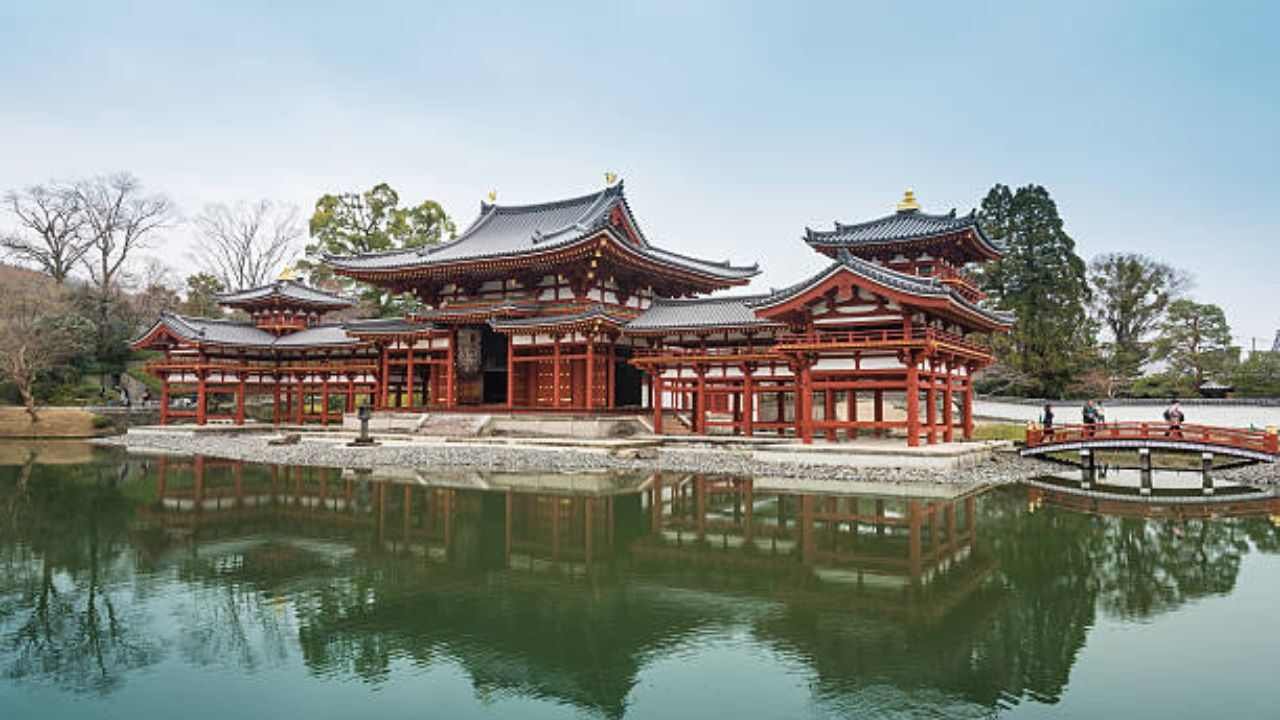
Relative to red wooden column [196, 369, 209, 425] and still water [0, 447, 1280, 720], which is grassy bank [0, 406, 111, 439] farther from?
still water [0, 447, 1280, 720]

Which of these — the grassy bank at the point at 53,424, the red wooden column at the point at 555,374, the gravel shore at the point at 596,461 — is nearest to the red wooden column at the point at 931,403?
the gravel shore at the point at 596,461

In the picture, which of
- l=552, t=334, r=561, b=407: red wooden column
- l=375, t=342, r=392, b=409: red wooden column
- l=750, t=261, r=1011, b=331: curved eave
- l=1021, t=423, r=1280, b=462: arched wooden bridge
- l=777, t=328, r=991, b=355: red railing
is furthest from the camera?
l=375, t=342, r=392, b=409: red wooden column

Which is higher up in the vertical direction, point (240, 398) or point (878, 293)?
point (878, 293)

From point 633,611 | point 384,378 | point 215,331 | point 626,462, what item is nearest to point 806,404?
point 626,462

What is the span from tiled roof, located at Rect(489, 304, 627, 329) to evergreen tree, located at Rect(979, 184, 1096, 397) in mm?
22248

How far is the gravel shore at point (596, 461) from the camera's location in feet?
63.7

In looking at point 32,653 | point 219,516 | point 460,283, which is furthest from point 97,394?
point 32,653

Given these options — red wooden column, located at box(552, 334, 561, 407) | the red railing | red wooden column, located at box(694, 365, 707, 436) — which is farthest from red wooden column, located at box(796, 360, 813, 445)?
red wooden column, located at box(552, 334, 561, 407)

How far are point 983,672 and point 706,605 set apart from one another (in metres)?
2.86

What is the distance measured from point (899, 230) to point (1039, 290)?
18.3 meters

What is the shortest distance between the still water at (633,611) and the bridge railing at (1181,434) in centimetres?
552

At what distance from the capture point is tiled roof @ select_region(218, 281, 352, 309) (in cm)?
3828

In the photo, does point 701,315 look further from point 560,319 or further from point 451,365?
point 451,365

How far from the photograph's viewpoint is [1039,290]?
40406mm
